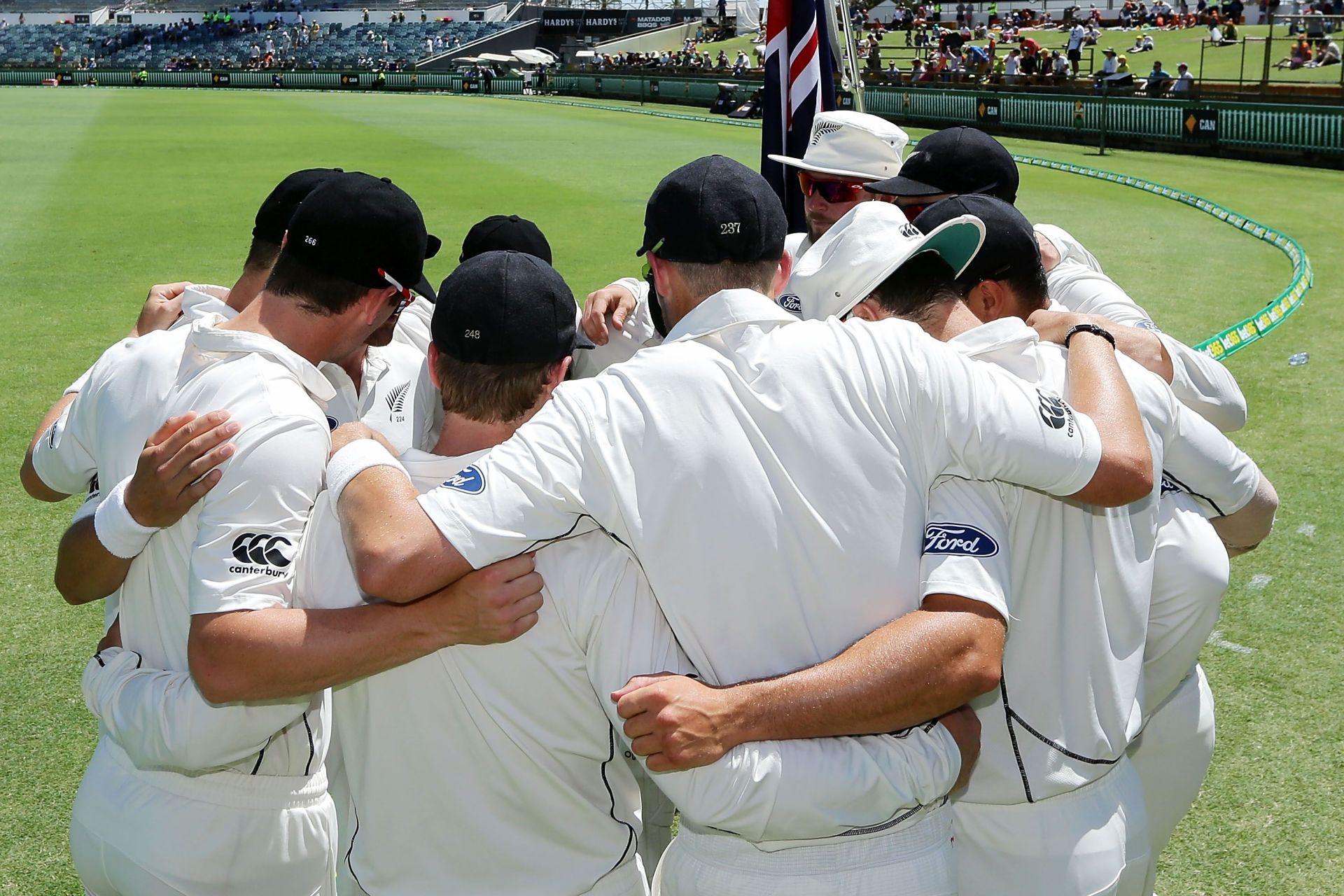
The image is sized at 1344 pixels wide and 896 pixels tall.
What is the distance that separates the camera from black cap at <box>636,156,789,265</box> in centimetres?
252

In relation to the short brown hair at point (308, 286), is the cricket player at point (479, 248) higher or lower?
lower

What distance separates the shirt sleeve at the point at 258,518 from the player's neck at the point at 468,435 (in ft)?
0.85

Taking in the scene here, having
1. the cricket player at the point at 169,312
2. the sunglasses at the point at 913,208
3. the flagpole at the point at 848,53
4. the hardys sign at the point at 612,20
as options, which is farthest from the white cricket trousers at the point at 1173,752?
the hardys sign at the point at 612,20

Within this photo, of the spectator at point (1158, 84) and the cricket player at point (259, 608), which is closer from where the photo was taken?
the cricket player at point (259, 608)

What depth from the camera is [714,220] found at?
98.8 inches

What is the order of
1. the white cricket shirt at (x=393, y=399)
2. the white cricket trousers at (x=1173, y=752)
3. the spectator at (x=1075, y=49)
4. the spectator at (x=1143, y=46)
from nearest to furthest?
the white cricket trousers at (x=1173, y=752)
the white cricket shirt at (x=393, y=399)
the spectator at (x=1075, y=49)
the spectator at (x=1143, y=46)

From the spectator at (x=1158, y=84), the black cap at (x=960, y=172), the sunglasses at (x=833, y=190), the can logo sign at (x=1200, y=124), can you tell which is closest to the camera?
the black cap at (x=960, y=172)

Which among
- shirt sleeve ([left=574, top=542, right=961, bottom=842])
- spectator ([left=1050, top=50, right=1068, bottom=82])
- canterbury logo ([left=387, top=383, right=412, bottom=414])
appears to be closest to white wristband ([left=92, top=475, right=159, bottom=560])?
shirt sleeve ([left=574, top=542, right=961, bottom=842])

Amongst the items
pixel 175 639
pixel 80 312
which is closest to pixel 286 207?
pixel 175 639

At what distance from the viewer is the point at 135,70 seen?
205 ft

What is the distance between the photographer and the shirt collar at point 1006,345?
2.58 meters

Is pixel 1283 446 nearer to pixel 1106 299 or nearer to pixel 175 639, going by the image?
pixel 1106 299

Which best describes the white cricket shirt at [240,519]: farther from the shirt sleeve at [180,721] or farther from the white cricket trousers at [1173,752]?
the white cricket trousers at [1173,752]

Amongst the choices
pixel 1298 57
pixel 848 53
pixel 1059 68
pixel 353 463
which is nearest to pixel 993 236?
pixel 353 463
